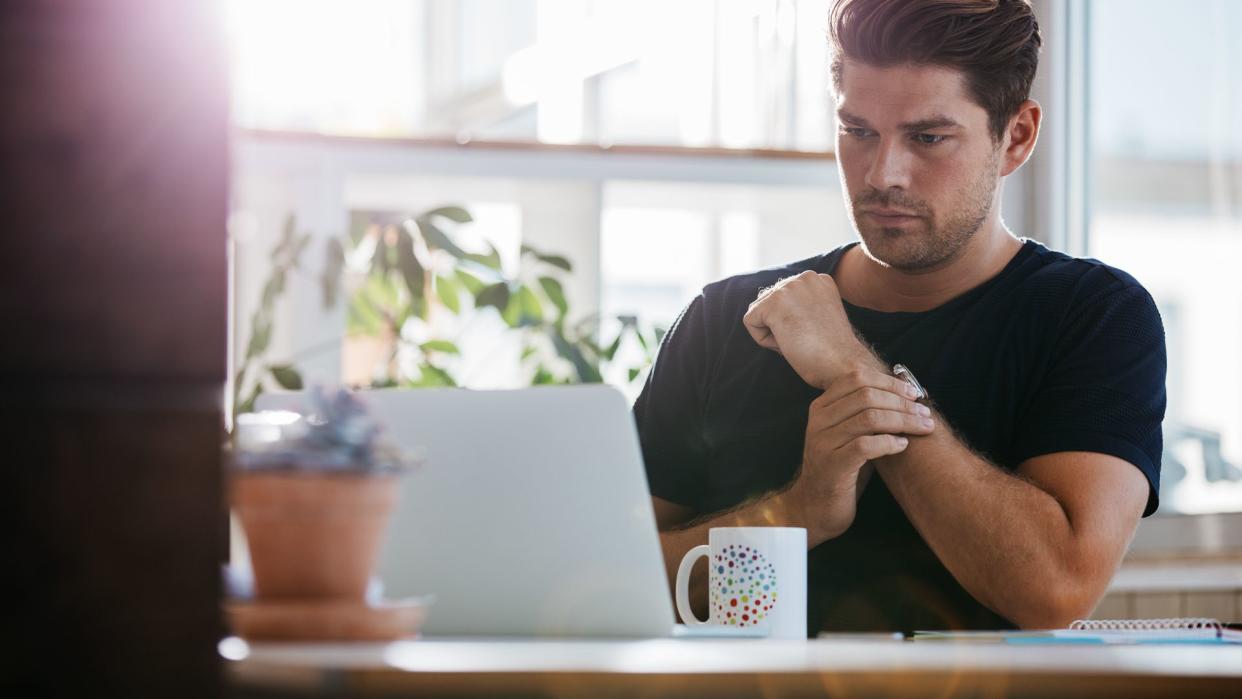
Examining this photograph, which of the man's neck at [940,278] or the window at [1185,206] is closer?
the man's neck at [940,278]

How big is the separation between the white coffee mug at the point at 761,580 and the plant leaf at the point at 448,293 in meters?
1.40

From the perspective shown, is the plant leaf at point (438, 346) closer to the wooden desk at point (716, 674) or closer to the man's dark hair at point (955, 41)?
the man's dark hair at point (955, 41)

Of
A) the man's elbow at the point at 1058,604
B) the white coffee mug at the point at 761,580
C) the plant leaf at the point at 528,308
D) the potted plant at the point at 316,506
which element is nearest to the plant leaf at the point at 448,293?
the plant leaf at the point at 528,308

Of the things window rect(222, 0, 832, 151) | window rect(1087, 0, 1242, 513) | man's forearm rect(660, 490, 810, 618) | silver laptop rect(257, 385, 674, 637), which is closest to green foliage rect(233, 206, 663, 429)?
window rect(222, 0, 832, 151)

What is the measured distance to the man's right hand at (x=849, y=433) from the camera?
1761 millimetres

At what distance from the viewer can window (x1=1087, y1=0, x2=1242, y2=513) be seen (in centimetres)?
Result: 274

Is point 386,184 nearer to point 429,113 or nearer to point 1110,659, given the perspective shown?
point 1110,659

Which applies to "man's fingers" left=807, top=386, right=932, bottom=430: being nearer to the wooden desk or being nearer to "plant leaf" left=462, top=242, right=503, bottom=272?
"plant leaf" left=462, top=242, right=503, bottom=272

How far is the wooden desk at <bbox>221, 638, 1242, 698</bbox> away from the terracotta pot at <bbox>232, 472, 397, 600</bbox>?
0.41 ft

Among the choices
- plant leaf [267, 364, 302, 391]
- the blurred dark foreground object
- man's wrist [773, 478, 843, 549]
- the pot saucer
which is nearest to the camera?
the blurred dark foreground object

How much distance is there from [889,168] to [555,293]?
854 mm

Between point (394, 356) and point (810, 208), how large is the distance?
885 millimetres

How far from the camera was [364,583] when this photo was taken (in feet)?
2.72

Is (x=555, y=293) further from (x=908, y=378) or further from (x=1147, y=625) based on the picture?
(x=1147, y=625)
